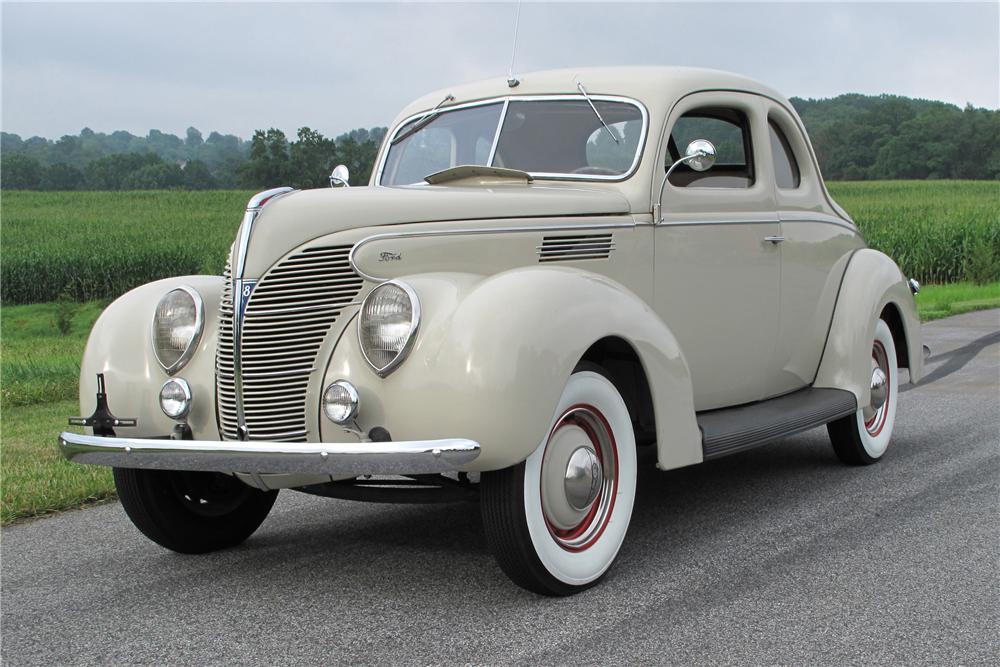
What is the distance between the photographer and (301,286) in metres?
3.96

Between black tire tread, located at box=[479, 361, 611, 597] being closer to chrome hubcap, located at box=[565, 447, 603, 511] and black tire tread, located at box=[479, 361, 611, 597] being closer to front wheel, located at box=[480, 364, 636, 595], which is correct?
front wheel, located at box=[480, 364, 636, 595]

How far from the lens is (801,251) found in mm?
5863

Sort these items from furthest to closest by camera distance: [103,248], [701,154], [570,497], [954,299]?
[103,248] < [954,299] < [701,154] < [570,497]

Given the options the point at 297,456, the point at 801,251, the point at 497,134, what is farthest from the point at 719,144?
the point at 297,456

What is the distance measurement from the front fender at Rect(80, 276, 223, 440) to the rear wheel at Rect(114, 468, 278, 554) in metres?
0.34

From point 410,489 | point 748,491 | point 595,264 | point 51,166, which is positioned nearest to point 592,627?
point 410,489

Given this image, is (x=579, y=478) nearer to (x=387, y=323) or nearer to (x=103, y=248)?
(x=387, y=323)

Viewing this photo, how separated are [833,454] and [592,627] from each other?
3.51 meters

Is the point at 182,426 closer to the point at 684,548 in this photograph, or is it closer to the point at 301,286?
the point at 301,286

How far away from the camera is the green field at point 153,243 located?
21859 millimetres

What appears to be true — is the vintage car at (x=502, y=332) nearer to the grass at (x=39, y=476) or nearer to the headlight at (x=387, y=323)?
the headlight at (x=387, y=323)

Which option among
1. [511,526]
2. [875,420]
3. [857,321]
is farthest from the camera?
[875,420]

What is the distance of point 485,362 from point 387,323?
0.40 metres

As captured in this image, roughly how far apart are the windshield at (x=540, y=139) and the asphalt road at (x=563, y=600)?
5.61 ft
